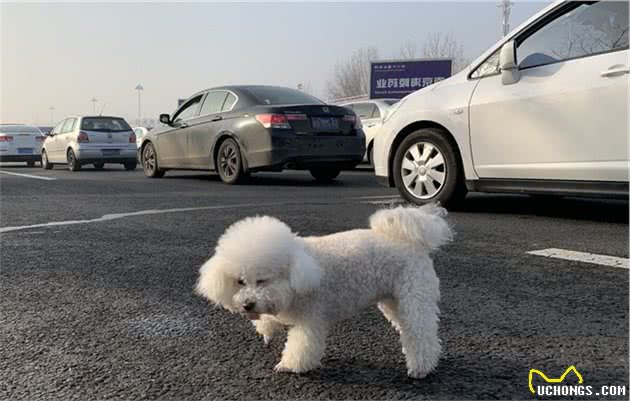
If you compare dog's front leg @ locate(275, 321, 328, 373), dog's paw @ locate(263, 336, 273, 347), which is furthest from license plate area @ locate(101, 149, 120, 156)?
dog's front leg @ locate(275, 321, 328, 373)

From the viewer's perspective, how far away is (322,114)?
910 centimetres

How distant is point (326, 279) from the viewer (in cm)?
210

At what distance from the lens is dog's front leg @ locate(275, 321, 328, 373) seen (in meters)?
2.07

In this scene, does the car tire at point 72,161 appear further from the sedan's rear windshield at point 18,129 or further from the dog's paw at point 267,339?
the dog's paw at point 267,339

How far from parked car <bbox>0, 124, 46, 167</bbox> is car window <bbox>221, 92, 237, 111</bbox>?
13683 mm

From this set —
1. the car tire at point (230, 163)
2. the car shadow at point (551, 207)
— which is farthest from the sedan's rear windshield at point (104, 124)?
the car shadow at point (551, 207)

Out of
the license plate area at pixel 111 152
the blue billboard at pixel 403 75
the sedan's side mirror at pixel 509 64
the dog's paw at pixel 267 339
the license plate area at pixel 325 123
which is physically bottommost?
the dog's paw at pixel 267 339

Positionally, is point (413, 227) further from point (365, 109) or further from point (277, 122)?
point (365, 109)

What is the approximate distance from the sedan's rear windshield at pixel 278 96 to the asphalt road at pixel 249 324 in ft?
Answer: 14.9

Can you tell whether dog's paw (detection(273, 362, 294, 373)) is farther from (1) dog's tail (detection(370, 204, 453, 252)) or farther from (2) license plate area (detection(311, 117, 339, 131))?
(2) license plate area (detection(311, 117, 339, 131))

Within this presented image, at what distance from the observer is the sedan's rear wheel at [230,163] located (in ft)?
30.6

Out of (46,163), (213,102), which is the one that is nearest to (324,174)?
(213,102)

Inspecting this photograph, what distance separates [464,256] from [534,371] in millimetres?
1774

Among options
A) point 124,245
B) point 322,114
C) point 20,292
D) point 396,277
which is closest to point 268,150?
point 322,114
